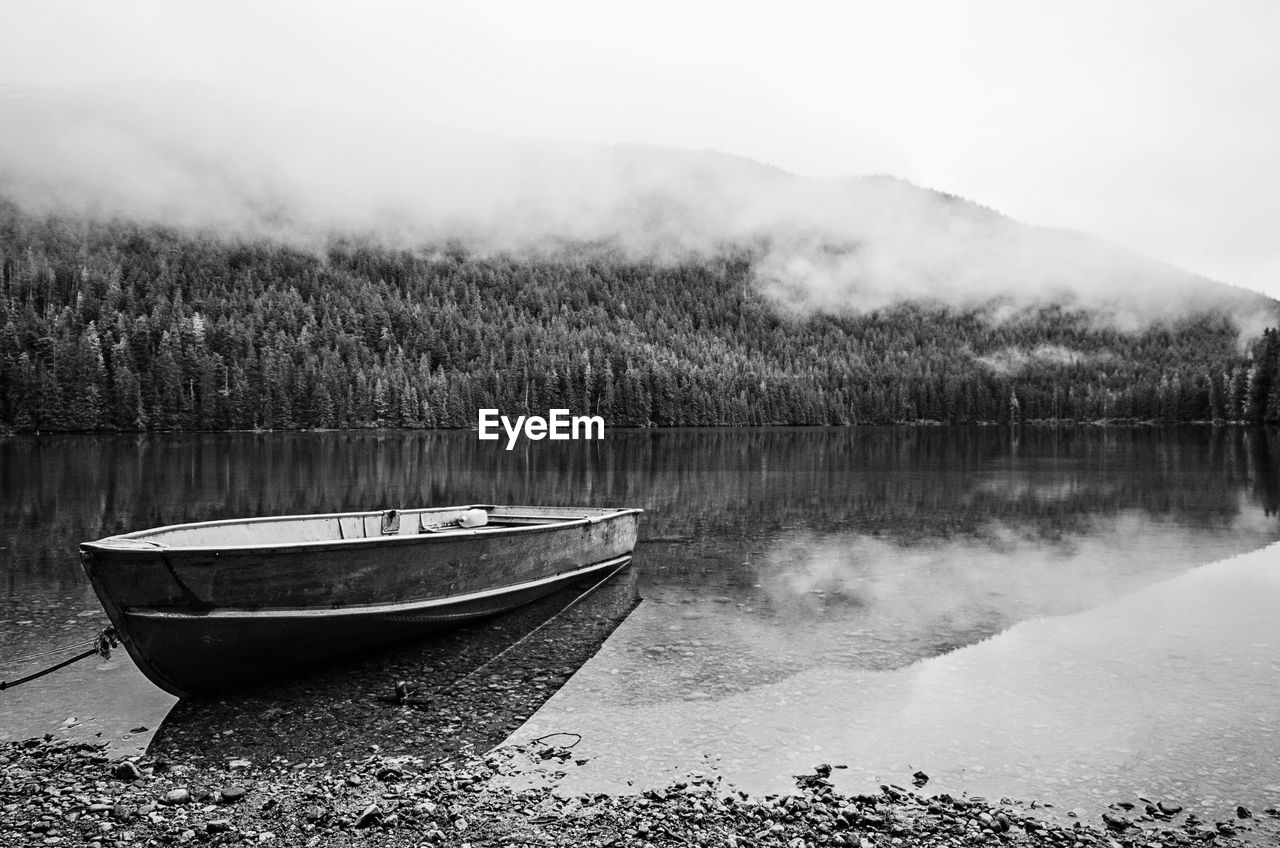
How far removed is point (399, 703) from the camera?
12.7 metres

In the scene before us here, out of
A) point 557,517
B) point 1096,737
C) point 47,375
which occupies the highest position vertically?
point 47,375

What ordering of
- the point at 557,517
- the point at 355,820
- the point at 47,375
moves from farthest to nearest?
the point at 47,375
the point at 557,517
the point at 355,820

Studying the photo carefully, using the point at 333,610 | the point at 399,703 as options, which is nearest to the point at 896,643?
the point at 399,703

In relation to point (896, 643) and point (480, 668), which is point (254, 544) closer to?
point (480, 668)

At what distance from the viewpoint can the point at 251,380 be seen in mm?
157625

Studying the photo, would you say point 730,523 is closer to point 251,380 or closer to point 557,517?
point 557,517

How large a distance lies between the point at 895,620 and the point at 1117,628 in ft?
14.5

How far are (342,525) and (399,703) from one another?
697cm

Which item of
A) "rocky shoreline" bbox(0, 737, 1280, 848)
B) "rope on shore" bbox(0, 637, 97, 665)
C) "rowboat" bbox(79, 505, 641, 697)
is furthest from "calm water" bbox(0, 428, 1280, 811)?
"rowboat" bbox(79, 505, 641, 697)

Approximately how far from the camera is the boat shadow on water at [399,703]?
11102mm

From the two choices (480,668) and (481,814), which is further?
(480,668)

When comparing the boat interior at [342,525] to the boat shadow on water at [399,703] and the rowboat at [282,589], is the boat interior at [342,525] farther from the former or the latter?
the boat shadow on water at [399,703]

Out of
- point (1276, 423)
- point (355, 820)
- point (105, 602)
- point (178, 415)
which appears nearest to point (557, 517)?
point (105, 602)

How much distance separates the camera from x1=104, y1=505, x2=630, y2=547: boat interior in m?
15.2
